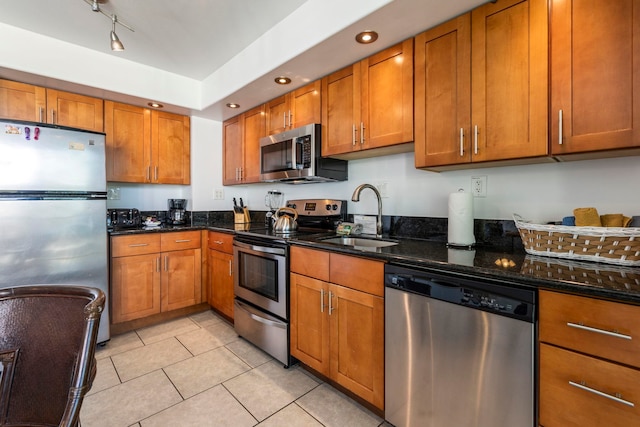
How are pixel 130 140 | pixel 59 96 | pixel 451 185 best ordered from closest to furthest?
pixel 451 185 < pixel 59 96 < pixel 130 140

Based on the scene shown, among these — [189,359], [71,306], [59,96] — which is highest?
[59,96]

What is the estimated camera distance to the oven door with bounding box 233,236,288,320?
2.01m

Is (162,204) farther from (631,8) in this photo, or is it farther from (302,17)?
(631,8)

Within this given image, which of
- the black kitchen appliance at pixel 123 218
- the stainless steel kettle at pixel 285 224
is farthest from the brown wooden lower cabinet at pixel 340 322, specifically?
the black kitchen appliance at pixel 123 218

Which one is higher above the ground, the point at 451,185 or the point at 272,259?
the point at 451,185

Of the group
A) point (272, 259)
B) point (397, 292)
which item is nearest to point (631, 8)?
point (397, 292)

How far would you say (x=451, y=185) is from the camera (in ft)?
6.18

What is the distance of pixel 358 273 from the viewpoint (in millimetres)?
1559

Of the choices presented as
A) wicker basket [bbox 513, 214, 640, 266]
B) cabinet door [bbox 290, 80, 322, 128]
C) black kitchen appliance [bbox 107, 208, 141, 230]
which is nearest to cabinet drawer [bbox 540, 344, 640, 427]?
wicker basket [bbox 513, 214, 640, 266]

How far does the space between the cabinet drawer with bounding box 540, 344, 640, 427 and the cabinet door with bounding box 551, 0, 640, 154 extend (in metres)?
0.83

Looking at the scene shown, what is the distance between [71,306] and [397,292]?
1.23 meters

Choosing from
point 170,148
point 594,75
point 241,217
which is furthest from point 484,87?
point 170,148

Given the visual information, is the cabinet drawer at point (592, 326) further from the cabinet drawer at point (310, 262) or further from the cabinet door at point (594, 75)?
the cabinet drawer at point (310, 262)

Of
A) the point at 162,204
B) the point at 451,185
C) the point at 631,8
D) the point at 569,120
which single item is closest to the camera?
the point at 631,8
